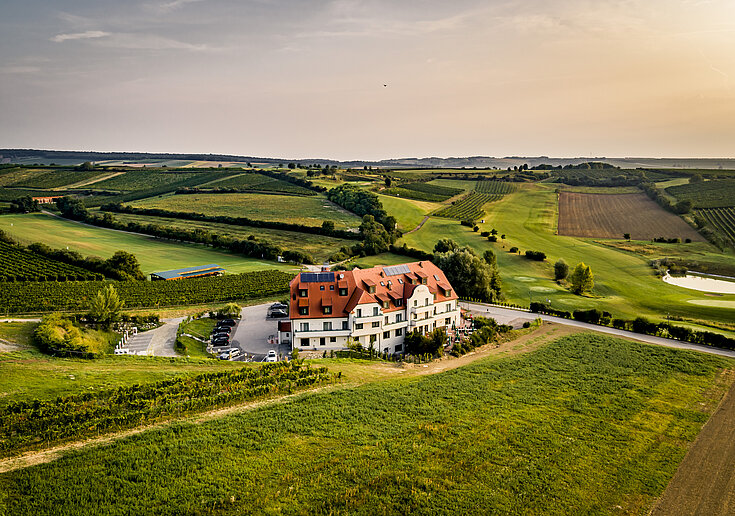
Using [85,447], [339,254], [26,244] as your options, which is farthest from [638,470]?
[26,244]

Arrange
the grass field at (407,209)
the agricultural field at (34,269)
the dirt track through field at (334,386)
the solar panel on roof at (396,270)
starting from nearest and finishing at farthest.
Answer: the dirt track through field at (334,386), the solar panel on roof at (396,270), the agricultural field at (34,269), the grass field at (407,209)

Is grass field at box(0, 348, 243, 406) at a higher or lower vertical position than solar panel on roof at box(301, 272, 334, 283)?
lower

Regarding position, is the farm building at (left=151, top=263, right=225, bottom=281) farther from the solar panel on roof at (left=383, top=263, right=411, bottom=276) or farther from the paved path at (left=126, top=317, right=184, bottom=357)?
the solar panel on roof at (left=383, top=263, right=411, bottom=276)

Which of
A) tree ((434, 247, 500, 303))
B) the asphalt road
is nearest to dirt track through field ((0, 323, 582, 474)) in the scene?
the asphalt road

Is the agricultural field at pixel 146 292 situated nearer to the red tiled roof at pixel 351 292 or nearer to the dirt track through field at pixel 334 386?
the red tiled roof at pixel 351 292

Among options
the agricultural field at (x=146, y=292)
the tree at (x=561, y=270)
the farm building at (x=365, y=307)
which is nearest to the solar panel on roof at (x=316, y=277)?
the farm building at (x=365, y=307)

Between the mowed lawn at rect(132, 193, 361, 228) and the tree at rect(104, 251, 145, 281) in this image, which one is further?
the mowed lawn at rect(132, 193, 361, 228)

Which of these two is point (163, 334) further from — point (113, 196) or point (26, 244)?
point (113, 196)
